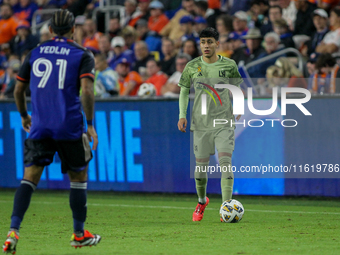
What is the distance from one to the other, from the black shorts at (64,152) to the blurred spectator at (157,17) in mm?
11353

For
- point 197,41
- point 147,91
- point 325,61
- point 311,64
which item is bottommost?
point 147,91

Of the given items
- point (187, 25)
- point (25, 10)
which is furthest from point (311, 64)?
point (25, 10)

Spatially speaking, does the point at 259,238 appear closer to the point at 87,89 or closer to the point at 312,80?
the point at 87,89

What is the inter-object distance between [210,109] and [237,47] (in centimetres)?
573

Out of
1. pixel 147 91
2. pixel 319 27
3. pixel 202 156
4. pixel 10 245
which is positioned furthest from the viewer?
pixel 319 27

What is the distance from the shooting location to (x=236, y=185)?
10258 millimetres

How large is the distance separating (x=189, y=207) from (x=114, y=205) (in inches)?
46.4

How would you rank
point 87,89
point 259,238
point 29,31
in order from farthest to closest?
point 29,31, point 259,238, point 87,89

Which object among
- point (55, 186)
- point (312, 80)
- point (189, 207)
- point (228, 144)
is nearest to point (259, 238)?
point (228, 144)

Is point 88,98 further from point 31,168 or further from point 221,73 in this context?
point 221,73

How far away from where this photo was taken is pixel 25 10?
20.7 m

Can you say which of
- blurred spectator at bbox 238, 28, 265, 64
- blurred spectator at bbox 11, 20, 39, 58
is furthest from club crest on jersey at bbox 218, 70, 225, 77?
blurred spectator at bbox 11, 20, 39, 58

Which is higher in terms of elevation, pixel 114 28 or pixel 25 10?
pixel 25 10

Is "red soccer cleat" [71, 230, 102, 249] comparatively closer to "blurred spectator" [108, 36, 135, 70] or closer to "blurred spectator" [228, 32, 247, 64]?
"blurred spectator" [228, 32, 247, 64]
